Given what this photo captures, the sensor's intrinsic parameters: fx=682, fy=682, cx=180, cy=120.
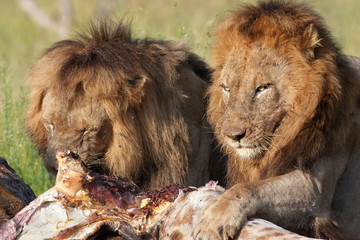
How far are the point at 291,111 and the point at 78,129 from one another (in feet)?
4.33

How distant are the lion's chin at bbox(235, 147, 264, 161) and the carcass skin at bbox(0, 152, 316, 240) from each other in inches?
20.3

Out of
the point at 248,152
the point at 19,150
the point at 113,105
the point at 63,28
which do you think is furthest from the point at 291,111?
the point at 63,28

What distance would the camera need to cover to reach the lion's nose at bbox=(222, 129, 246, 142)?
384cm

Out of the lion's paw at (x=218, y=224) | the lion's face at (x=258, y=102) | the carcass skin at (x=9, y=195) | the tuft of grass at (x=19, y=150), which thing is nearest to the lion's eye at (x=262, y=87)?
the lion's face at (x=258, y=102)

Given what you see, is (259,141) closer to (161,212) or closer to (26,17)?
(161,212)

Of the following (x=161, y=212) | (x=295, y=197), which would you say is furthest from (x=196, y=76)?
(x=161, y=212)

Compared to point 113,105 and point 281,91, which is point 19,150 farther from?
point 281,91

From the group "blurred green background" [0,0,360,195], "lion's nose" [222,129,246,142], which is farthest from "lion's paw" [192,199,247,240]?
"blurred green background" [0,0,360,195]

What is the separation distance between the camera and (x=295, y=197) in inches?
153

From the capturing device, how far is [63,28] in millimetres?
13250

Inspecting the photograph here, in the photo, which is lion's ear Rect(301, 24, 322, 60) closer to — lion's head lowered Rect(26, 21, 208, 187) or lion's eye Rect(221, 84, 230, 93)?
lion's eye Rect(221, 84, 230, 93)

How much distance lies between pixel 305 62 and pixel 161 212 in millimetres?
1286

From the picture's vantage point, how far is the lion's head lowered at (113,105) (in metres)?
4.27

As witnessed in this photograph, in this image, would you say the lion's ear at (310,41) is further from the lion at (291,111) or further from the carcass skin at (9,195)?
the carcass skin at (9,195)
